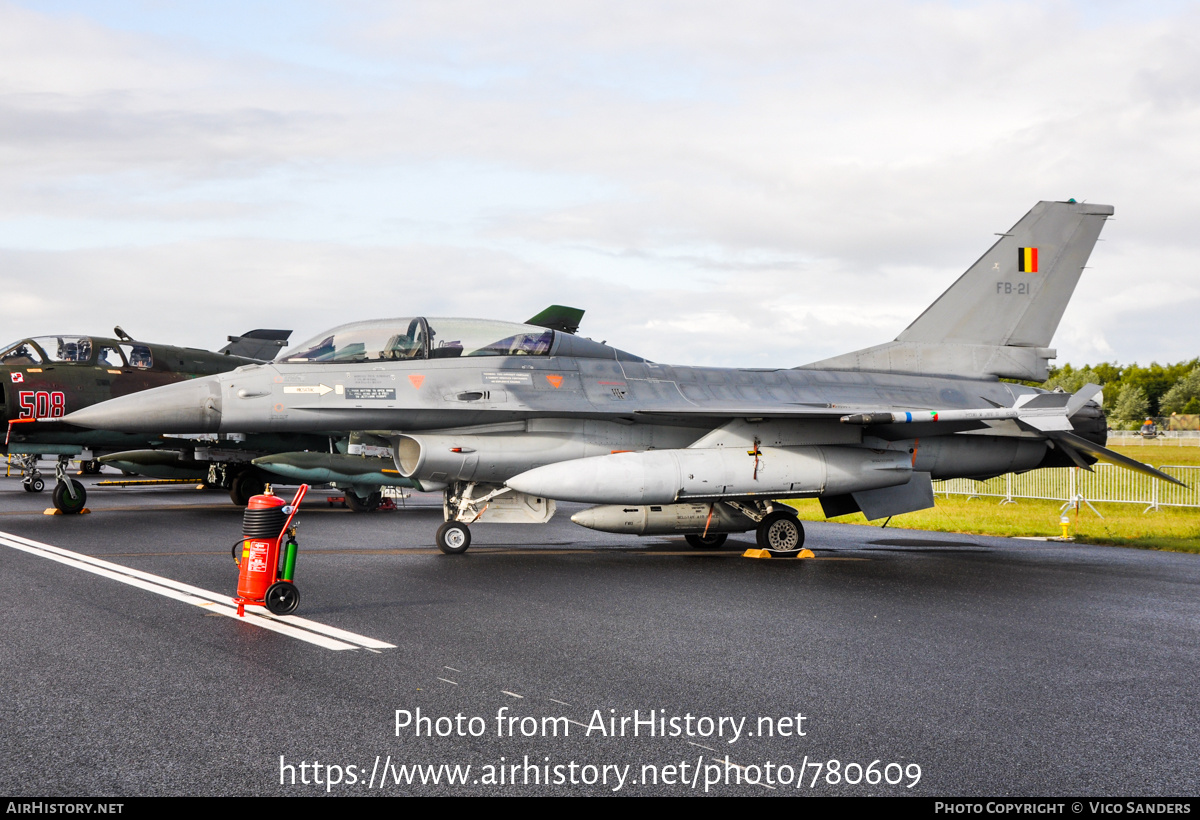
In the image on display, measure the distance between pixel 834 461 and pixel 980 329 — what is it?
4087mm

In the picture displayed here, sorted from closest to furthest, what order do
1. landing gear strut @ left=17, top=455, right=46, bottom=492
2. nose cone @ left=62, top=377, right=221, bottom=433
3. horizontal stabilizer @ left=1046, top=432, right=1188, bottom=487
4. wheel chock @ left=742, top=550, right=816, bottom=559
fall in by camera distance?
nose cone @ left=62, top=377, right=221, bottom=433 < wheel chock @ left=742, top=550, right=816, bottom=559 < horizontal stabilizer @ left=1046, top=432, right=1188, bottom=487 < landing gear strut @ left=17, top=455, right=46, bottom=492

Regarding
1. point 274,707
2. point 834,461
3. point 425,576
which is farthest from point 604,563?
point 274,707

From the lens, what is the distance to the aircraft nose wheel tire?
12188 millimetres

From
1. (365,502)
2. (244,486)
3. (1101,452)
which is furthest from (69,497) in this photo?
(1101,452)

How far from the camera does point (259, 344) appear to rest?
26.0 meters

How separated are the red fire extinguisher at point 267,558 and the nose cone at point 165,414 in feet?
14.1

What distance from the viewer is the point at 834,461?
11.9m

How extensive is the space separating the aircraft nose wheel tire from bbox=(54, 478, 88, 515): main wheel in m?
12.3

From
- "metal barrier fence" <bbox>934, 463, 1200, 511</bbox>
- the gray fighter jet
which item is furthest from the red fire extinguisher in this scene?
"metal barrier fence" <bbox>934, 463, 1200, 511</bbox>

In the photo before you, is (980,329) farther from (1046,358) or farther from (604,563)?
(604,563)

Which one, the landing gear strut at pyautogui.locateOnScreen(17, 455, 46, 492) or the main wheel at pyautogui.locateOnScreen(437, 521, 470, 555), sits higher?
the main wheel at pyautogui.locateOnScreen(437, 521, 470, 555)

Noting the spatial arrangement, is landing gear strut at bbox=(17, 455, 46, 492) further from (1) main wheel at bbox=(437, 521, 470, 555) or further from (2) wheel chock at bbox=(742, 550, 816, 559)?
(2) wheel chock at bbox=(742, 550, 816, 559)

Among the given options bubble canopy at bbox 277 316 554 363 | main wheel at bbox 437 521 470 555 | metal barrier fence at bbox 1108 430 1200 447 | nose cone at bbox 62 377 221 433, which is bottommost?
metal barrier fence at bbox 1108 430 1200 447

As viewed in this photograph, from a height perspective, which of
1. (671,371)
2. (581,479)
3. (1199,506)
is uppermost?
(671,371)
